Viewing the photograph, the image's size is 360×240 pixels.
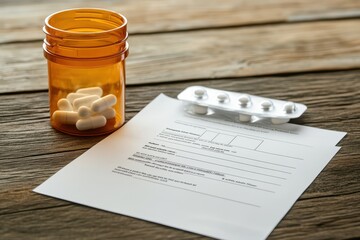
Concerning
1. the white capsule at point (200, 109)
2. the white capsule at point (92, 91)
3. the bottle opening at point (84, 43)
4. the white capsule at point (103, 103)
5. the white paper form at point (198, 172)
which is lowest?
the white paper form at point (198, 172)

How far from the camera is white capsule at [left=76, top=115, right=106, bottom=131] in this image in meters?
1.16

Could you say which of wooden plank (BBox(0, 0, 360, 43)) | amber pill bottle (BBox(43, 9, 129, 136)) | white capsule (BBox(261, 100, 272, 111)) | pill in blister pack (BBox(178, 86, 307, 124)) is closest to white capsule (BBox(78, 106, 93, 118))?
amber pill bottle (BBox(43, 9, 129, 136))

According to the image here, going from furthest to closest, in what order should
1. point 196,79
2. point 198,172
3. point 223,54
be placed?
point 223,54 < point 196,79 < point 198,172

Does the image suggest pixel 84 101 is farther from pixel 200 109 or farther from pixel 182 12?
pixel 182 12

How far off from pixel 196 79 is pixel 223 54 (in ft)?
0.46

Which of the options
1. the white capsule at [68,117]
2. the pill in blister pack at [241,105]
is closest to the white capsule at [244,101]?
the pill in blister pack at [241,105]

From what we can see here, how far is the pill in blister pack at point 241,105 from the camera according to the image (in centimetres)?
122

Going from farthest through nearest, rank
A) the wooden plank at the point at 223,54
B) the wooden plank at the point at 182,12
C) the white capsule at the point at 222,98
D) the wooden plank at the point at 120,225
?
the wooden plank at the point at 182,12 → the wooden plank at the point at 223,54 → the white capsule at the point at 222,98 → the wooden plank at the point at 120,225

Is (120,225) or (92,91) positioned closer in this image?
(120,225)

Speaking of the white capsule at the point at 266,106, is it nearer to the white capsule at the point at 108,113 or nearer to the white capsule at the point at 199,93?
the white capsule at the point at 199,93

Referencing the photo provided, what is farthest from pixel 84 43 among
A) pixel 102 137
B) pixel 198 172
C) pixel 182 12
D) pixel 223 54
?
pixel 182 12

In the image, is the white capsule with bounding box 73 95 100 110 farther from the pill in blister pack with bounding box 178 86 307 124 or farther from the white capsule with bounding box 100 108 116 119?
the pill in blister pack with bounding box 178 86 307 124

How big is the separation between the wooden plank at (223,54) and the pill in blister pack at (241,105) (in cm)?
12

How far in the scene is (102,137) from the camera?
3.82 ft
